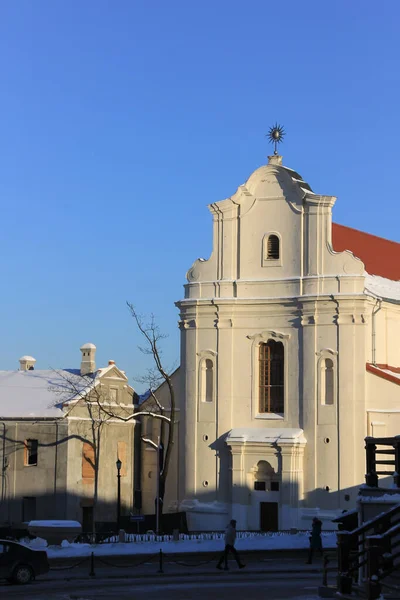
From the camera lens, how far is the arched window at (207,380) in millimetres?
46938

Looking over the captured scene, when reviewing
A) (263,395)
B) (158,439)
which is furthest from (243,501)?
(158,439)

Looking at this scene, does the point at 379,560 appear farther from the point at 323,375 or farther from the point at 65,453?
the point at 65,453

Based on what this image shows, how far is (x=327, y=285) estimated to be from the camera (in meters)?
45.2

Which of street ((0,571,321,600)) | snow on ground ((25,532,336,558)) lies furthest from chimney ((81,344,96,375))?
Result: street ((0,571,321,600))

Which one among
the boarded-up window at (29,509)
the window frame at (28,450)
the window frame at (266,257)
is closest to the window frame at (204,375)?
the window frame at (266,257)

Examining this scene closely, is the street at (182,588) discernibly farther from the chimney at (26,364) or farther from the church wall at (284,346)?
the chimney at (26,364)

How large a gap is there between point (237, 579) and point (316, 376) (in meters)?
18.7

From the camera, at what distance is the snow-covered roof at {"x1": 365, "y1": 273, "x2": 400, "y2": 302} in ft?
155

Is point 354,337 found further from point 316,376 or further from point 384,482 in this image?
point 384,482

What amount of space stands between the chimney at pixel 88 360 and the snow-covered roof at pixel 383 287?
1558 centimetres

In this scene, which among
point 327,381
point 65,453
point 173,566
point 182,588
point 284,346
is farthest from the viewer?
point 65,453

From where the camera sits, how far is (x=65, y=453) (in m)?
49.9

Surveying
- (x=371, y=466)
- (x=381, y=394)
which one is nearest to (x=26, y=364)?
(x=381, y=394)

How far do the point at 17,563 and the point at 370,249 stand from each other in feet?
103
